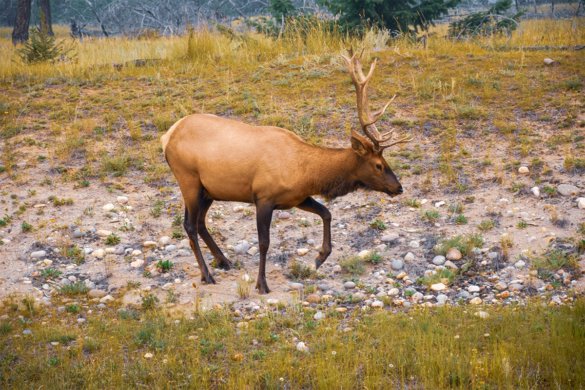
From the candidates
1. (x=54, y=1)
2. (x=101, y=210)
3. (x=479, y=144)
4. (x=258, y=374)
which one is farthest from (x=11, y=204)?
(x=54, y=1)

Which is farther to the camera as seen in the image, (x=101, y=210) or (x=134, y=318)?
(x=101, y=210)

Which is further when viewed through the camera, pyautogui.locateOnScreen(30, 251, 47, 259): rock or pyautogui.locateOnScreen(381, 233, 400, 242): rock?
pyautogui.locateOnScreen(381, 233, 400, 242): rock

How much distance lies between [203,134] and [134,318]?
232 centimetres

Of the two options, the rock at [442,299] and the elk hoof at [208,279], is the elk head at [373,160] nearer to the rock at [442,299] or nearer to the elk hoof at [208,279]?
the rock at [442,299]

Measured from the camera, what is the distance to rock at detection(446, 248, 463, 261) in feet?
27.4

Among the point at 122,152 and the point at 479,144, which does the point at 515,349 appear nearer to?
the point at 479,144

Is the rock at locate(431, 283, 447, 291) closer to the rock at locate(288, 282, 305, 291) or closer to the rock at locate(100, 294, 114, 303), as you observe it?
the rock at locate(288, 282, 305, 291)

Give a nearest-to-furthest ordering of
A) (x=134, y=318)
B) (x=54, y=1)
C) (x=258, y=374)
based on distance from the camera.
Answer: (x=258, y=374), (x=134, y=318), (x=54, y=1)

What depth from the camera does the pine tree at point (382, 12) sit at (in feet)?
54.2

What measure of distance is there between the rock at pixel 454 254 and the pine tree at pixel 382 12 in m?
9.17

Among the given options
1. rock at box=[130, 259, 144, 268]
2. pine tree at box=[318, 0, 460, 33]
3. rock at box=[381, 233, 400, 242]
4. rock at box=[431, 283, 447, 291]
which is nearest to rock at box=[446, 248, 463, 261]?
rock at box=[431, 283, 447, 291]

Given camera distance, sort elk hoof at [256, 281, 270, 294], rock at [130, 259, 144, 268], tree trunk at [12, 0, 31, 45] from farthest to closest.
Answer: tree trunk at [12, 0, 31, 45]
rock at [130, 259, 144, 268]
elk hoof at [256, 281, 270, 294]

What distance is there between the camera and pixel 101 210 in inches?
401

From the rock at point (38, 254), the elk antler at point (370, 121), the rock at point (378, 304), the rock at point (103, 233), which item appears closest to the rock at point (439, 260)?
the rock at point (378, 304)
